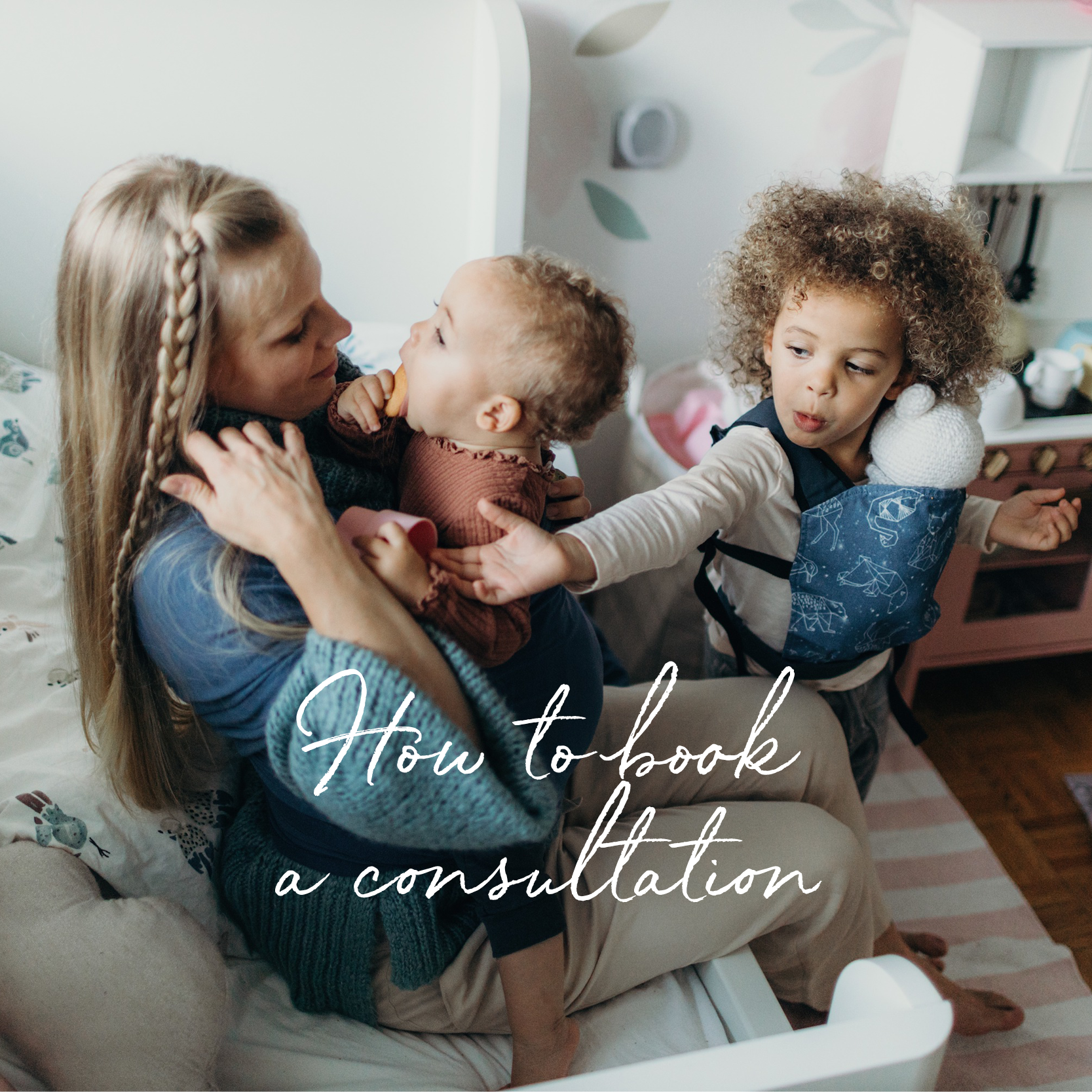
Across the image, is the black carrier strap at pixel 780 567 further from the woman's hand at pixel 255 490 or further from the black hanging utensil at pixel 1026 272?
the black hanging utensil at pixel 1026 272

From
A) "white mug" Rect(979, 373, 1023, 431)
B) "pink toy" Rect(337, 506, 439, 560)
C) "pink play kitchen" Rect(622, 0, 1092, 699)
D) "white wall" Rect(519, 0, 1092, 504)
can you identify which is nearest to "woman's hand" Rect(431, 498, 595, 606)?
"pink toy" Rect(337, 506, 439, 560)

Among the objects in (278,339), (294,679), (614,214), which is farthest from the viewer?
(614,214)

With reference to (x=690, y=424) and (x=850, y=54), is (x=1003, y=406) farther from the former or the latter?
(x=850, y=54)

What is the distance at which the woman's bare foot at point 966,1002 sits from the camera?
4.14ft

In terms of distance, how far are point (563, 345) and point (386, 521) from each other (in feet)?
0.71

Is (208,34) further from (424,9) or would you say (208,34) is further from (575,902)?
(575,902)

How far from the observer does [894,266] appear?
3.36 feet

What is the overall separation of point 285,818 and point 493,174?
3.57 feet

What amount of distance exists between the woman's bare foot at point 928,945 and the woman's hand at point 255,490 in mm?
1224

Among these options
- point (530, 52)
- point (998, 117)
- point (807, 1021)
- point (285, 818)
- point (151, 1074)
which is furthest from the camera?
point (998, 117)

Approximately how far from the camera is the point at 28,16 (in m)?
1.43

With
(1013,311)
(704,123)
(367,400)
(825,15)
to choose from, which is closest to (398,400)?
(367,400)

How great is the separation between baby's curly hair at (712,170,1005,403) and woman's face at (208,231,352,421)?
50 cm

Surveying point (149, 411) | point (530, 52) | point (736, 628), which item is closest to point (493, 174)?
point (530, 52)
